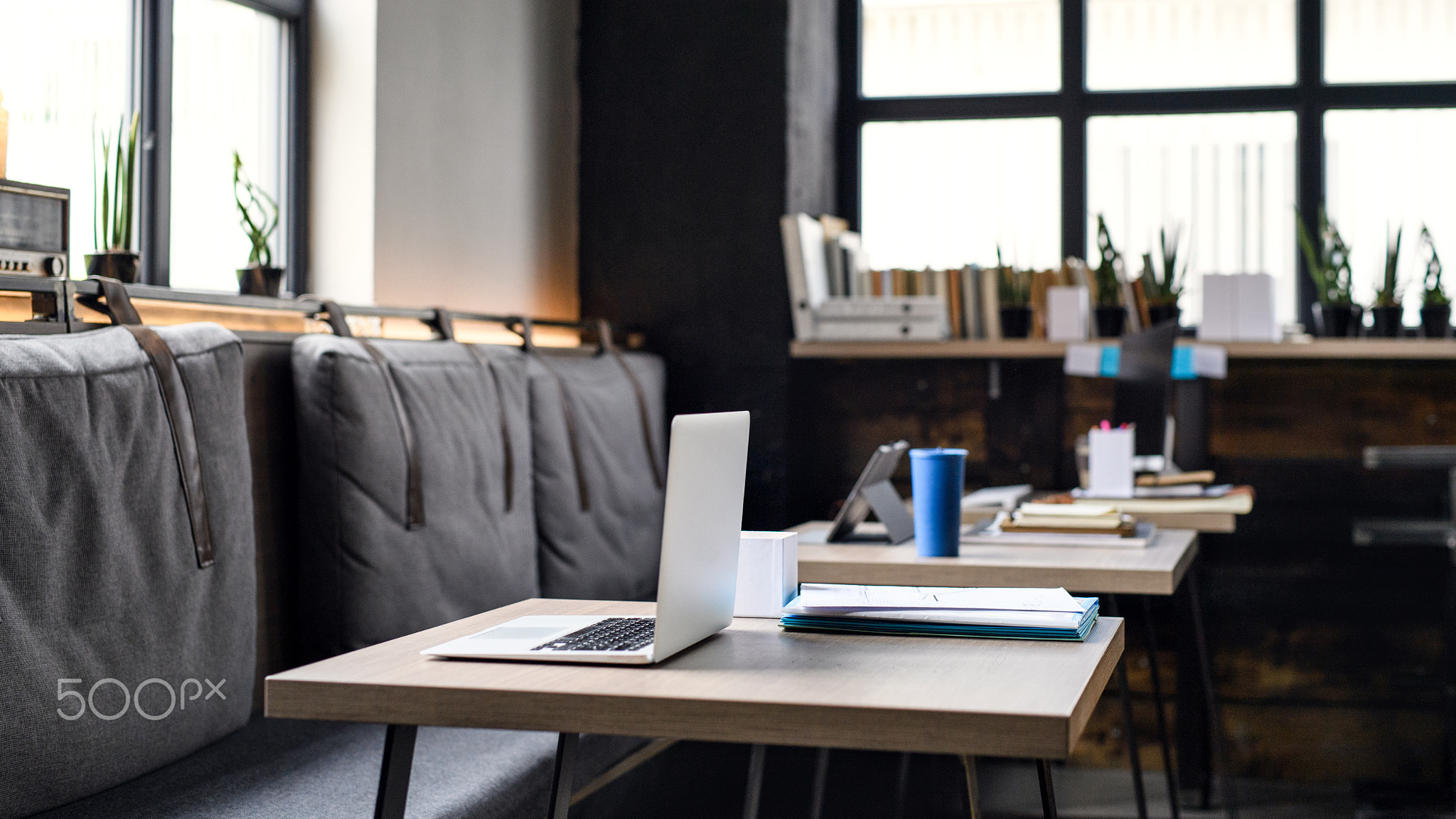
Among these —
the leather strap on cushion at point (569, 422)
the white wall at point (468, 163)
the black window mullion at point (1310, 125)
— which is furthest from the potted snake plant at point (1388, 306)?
the white wall at point (468, 163)

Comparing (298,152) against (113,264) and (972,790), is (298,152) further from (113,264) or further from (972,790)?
(972,790)

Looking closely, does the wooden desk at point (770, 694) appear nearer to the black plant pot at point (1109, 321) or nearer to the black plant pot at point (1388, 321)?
the black plant pot at point (1109, 321)

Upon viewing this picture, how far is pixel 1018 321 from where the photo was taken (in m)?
3.52

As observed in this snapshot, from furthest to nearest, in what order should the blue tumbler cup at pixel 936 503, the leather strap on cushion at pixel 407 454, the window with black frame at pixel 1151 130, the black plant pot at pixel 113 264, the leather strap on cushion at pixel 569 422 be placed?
1. the window with black frame at pixel 1151 130
2. the leather strap on cushion at pixel 569 422
3. the leather strap on cushion at pixel 407 454
4. the black plant pot at pixel 113 264
5. the blue tumbler cup at pixel 936 503

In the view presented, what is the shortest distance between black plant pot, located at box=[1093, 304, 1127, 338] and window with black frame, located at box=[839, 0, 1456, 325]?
279mm

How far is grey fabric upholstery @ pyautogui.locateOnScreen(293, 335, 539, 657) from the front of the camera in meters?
2.23

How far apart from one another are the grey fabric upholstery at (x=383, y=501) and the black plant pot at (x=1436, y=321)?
234cm

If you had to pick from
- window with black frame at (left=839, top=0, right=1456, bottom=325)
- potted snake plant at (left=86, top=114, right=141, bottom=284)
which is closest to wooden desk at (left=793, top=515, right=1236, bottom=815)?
potted snake plant at (left=86, top=114, right=141, bottom=284)

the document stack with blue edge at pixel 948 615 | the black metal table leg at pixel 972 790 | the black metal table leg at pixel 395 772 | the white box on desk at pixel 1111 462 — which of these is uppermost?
the white box on desk at pixel 1111 462

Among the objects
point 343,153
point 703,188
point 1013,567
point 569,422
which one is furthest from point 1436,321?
point 343,153

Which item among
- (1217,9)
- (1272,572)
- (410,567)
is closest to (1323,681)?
(1272,572)

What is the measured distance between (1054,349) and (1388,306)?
0.81 m

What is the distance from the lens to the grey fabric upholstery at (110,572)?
5.08ft

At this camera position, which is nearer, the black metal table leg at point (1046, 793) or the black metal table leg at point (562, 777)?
the black metal table leg at point (562, 777)
